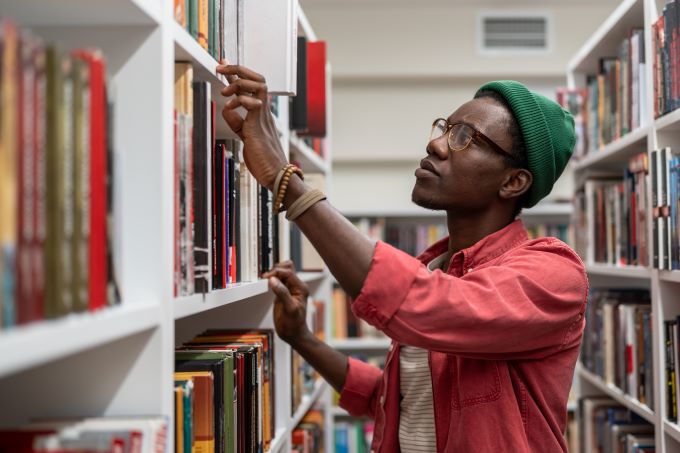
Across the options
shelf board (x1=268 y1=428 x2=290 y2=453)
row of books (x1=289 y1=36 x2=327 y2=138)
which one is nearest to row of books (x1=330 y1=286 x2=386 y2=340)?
row of books (x1=289 y1=36 x2=327 y2=138)

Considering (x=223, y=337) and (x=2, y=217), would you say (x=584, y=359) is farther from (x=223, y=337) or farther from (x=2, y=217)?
(x=2, y=217)

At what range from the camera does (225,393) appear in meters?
1.18

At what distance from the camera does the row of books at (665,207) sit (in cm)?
175

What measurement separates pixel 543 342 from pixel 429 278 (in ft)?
1.01

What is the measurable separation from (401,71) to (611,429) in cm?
224

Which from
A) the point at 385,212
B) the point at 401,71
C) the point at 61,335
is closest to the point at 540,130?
the point at 61,335

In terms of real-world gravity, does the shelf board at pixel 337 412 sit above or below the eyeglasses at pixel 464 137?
below

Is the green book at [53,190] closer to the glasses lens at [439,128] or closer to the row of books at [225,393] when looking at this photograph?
the row of books at [225,393]

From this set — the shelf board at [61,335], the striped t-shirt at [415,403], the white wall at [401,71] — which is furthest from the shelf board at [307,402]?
the white wall at [401,71]

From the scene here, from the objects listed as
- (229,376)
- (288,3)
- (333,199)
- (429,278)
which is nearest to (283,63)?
(288,3)

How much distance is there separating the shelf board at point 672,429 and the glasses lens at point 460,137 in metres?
0.90

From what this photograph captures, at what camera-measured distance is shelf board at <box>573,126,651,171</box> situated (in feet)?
6.77

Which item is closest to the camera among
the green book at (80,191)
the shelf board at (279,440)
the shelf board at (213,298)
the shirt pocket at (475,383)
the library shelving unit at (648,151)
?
the green book at (80,191)

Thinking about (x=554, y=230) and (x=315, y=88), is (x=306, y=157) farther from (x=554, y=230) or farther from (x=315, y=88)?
(x=554, y=230)
